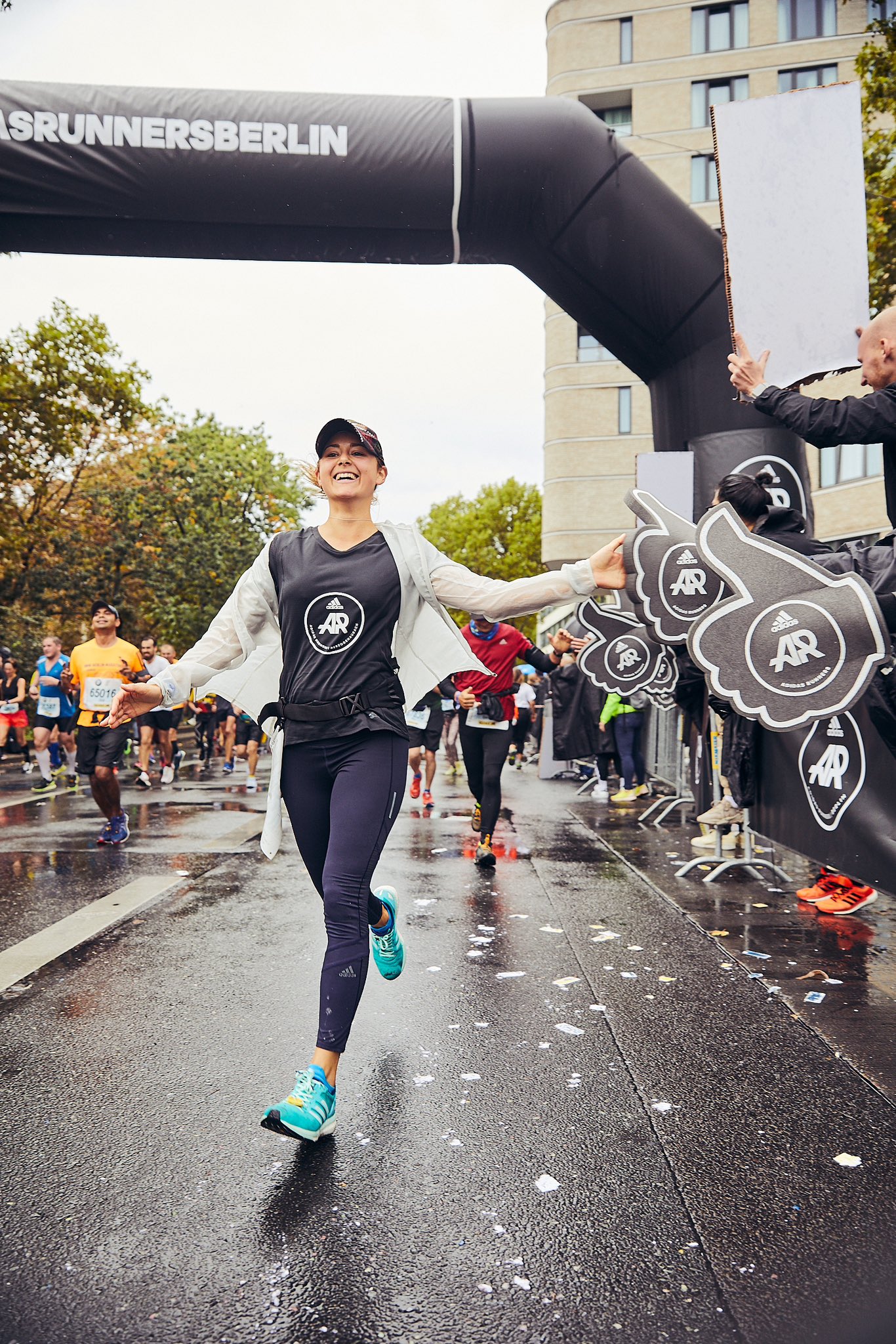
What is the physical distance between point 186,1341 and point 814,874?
21.9 ft

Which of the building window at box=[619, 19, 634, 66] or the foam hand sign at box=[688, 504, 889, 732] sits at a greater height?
the building window at box=[619, 19, 634, 66]

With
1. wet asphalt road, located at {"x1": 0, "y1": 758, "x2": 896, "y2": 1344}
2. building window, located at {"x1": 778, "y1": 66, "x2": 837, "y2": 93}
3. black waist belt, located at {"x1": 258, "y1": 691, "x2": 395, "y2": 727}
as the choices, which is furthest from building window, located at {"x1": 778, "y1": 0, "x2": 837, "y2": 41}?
black waist belt, located at {"x1": 258, "y1": 691, "x2": 395, "y2": 727}

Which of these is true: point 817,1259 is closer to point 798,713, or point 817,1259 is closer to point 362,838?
point 362,838

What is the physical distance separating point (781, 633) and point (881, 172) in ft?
39.6

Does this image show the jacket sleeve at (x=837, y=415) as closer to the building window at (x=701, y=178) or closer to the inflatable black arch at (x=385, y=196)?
the inflatable black arch at (x=385, y=196)

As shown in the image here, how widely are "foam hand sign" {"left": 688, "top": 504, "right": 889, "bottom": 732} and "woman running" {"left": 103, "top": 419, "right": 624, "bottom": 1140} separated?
3.37 ft

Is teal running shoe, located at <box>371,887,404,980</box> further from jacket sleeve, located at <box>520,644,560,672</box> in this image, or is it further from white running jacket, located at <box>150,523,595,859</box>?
jacket sleeve, located at <box>520,644,560,672</box>

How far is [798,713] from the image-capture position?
4363 mm

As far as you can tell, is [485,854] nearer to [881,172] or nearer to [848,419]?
[848,419]

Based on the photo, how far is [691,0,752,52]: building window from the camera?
35.8 m

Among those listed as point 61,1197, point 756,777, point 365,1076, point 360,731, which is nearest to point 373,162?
point 756,777

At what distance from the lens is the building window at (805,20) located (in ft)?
115

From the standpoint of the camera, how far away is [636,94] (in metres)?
36.5

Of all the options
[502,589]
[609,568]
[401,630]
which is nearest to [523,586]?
[502,589]
